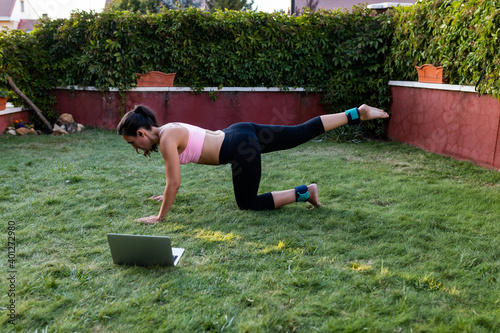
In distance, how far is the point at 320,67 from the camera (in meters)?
7.52

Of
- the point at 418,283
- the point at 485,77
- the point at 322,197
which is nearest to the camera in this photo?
the point at 418,283

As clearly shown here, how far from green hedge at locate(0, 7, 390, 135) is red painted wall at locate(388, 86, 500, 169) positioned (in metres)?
0.69

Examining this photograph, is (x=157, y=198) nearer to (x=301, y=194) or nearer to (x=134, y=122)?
(x=134, y=122)

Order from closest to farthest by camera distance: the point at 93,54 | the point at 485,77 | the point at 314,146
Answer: the point at 485,77 < the point at 314,146 < the point at 93,54

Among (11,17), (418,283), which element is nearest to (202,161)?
(418,283)

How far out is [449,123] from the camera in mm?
5566

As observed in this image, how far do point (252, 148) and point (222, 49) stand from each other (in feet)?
15.4

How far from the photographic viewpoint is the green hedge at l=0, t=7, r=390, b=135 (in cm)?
721

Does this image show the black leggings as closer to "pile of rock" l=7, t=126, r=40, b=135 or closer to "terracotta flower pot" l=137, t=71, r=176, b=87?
"terracotta flower pot" l=137, t=71, r=176, b=87

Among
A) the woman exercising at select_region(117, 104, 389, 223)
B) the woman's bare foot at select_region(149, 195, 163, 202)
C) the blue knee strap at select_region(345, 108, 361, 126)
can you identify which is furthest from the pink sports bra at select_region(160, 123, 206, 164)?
the blue knee strap at select_region(345, 108, 361, 126)

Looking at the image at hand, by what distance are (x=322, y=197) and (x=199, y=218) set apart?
122 cm

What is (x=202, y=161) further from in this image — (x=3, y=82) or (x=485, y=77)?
(x=3, y=82)

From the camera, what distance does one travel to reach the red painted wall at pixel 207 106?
7.57m

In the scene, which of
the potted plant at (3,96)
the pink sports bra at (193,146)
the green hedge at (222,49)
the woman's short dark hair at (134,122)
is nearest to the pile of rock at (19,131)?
the potted plant at (3,96)
